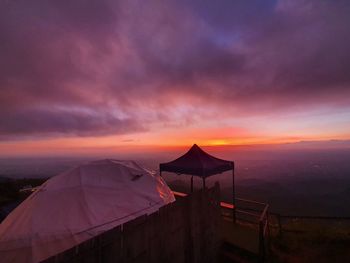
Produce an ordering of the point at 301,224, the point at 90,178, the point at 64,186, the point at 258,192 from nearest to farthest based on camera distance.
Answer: the point at 64,186, the point at 90,178, the point at 301,224, the point at 258,192

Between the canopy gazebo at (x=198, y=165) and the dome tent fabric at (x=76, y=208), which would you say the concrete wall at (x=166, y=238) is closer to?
the dome tent fabric at (x=76, y=208)


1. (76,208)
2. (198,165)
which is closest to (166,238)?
(76,208)

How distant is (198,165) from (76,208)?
18.2 ft

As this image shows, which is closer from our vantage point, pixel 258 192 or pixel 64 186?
pixel 64 186

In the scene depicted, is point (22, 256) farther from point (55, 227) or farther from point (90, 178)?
point (90, 178)

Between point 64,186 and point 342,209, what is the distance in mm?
90930

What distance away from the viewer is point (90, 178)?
5.99 metres

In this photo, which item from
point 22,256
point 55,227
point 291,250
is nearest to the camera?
point 22,256

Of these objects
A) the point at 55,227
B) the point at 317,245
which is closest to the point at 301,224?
the point at 317,245

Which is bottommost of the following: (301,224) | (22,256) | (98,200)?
(301,224)

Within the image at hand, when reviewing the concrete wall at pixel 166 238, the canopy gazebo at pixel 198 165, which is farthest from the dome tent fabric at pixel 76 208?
the canopy gazebo at pixel 198 165

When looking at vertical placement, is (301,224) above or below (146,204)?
below

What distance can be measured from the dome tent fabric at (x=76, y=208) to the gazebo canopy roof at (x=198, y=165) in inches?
96.7

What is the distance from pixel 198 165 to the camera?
9125 millimetres
